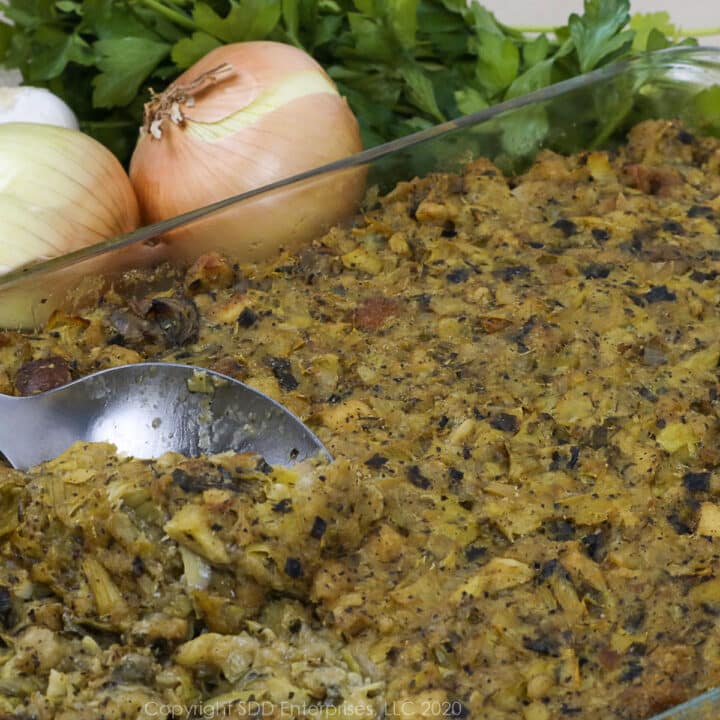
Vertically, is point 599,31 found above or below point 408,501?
above

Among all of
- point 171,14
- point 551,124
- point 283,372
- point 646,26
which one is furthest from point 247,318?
point 646,26

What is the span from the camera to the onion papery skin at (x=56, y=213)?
77.9 inches

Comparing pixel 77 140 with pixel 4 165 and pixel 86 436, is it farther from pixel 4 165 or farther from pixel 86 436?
pixel 86 436

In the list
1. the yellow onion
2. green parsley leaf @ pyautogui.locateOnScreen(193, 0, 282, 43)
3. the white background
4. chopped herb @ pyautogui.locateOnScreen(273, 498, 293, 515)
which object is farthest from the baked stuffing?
the white background

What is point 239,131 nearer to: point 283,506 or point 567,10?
point 283,506

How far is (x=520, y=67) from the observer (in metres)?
2.54

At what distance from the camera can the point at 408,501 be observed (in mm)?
1615

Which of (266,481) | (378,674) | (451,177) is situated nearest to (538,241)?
(451,177)

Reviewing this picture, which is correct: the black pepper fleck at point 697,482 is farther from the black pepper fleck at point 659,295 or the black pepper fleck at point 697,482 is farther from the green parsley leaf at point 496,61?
the green parsley leaf at point 496,61

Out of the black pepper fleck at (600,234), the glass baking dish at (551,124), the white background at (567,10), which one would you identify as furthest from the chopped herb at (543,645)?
the white background at (567,10)

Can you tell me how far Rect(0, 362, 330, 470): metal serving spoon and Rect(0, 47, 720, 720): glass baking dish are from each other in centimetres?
38

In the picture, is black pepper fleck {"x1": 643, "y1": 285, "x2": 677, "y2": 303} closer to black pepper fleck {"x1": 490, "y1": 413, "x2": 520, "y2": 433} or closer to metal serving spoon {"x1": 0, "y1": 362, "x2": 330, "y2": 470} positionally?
black pepper fleck {"x1": 490, "y1": 413, "x2": 520, "y2": 433}

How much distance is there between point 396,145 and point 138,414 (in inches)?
29.6

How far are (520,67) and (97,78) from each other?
2.97 feet
